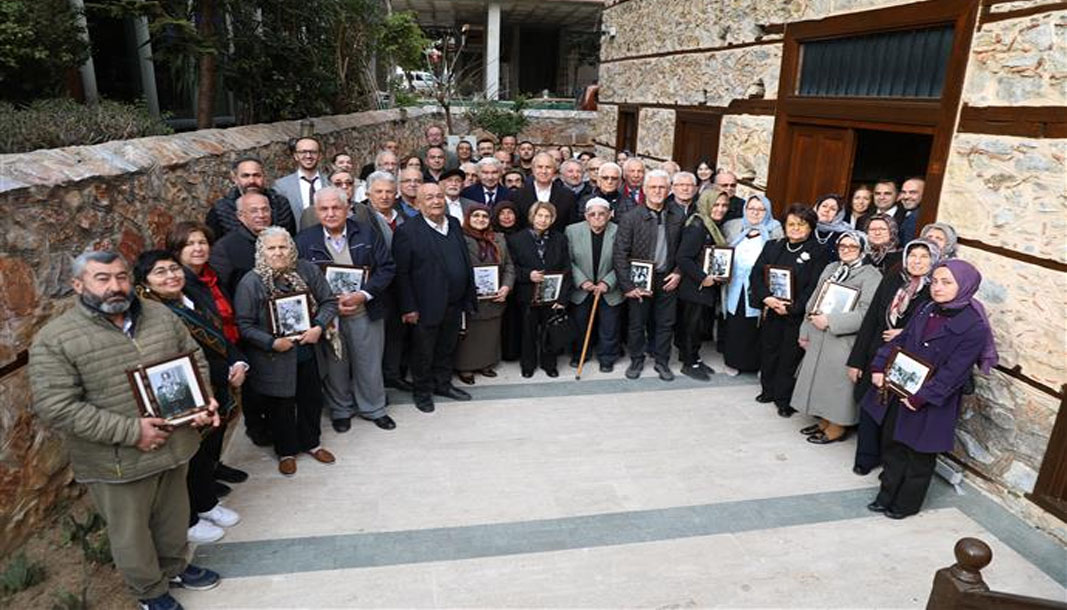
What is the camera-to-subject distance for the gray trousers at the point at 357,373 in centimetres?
478

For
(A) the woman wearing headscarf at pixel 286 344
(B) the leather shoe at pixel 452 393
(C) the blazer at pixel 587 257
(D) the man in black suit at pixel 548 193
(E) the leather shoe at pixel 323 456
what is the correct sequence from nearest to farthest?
(A) the woman wearing headscarf at pixel 286 344
(E) the leather shoe at pixel 323 456
(B) the leather shoe at pixel 452 393
(C) the blazer at pixel 587 257
(D) the man in black suit at pixel 548 193

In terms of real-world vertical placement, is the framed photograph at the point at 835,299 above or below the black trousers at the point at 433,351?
above

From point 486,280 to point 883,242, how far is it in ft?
10.0

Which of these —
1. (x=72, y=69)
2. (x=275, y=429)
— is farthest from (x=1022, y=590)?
(x=72, y=69)

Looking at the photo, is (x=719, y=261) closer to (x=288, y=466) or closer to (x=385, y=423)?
(x=385, y=423)

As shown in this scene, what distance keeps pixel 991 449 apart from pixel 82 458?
5188 millimetres

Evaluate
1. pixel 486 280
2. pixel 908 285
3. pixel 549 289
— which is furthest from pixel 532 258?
pixel 908 285

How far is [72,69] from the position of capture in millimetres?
5391

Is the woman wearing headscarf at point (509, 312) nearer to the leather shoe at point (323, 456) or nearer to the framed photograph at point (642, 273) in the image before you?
the framed photograph at point (642, 273)

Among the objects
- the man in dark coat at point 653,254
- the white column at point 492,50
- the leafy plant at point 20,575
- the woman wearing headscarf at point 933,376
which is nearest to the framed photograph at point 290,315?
the leafy plant at point 20,575

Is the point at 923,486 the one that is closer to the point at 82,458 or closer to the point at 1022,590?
the point at 1022,590

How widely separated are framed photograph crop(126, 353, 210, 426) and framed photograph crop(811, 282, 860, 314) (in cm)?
407

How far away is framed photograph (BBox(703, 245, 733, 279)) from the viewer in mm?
5711

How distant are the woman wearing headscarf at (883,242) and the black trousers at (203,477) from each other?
4.55 m
